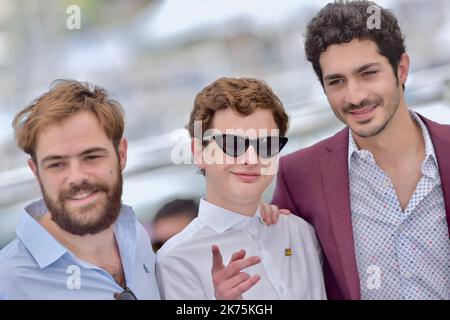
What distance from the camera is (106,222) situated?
2.18 metres

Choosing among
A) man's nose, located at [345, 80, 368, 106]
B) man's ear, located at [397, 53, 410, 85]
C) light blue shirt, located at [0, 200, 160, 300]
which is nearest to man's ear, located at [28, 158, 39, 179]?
light blue shirt, located at [0, 200, 160, 300]

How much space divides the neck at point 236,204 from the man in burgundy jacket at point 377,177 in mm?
233

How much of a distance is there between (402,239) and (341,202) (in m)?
0.24

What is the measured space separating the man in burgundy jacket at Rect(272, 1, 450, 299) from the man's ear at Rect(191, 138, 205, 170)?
425mm

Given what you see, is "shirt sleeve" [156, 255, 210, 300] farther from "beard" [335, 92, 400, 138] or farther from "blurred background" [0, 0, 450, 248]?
"beard" [335, 92, 400, 138]

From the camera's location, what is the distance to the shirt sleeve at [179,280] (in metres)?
2.17

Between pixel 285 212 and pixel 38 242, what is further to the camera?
pixel 285 212

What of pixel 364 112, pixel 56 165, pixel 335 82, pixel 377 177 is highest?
pixel 335 82

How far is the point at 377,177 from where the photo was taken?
7.42 feet

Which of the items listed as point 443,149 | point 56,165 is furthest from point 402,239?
point 56,165

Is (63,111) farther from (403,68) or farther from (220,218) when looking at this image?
(403,68)

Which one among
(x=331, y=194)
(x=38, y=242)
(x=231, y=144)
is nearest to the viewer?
(x=38, y=242)
